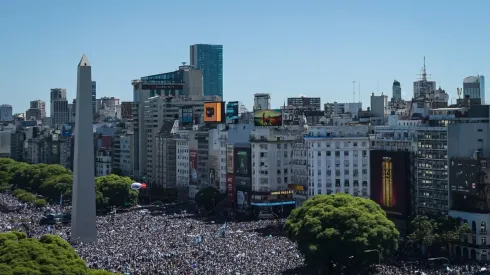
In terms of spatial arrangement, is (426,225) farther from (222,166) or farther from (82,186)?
(222,166)

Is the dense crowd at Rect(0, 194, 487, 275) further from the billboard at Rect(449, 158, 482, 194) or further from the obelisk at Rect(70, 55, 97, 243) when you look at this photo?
the billboard at Rect(449, 158, 482, 194)

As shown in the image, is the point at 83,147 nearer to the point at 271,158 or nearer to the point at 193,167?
the point at 271,158

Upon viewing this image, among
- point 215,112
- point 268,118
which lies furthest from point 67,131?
point 268,118

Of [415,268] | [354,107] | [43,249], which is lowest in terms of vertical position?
[415,268]

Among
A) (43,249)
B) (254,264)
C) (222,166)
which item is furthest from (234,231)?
(43,249)

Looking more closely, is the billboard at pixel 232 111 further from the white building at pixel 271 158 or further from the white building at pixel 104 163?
the white building at pixel 104 163

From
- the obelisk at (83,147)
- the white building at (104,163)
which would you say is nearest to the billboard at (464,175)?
the obelisk at (83,147)
